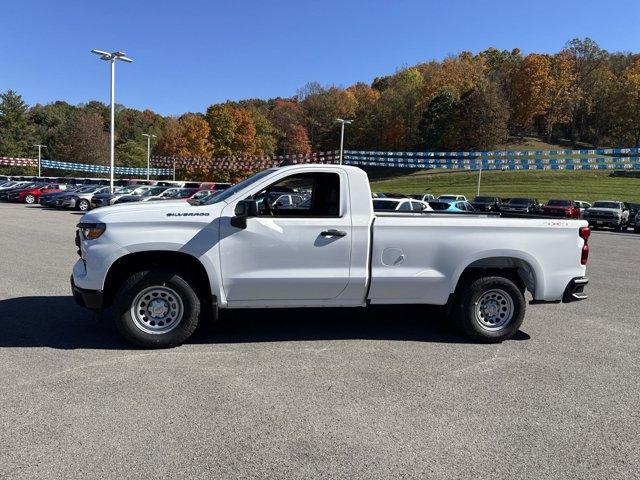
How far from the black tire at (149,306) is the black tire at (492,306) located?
2.92 m

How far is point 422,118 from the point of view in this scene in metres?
85.9

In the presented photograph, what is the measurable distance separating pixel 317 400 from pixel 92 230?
2.81 m

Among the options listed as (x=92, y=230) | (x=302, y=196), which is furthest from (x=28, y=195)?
(x=302, y=196)

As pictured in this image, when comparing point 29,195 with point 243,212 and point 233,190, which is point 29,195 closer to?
point 233,190

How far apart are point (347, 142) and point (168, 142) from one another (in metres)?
34.2

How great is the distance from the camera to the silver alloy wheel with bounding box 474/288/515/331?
5.85 m

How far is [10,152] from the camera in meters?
87.6

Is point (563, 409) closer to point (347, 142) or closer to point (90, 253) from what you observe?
point (90, 253)

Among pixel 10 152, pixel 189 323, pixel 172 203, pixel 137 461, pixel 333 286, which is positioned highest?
pixel 10 152

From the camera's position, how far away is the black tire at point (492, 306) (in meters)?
5.75

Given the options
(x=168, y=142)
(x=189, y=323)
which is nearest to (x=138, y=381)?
(x=189, y=323)

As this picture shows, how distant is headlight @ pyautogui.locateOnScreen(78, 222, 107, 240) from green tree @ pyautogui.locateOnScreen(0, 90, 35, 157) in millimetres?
97858

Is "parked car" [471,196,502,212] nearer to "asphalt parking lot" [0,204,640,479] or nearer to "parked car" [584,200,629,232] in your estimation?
"parked car" [584,200,629,232]

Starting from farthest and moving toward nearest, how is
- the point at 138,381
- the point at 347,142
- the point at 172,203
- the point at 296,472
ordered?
the point at 347,142 < the point at 172,203 < the point at 138,381 < the point at 296,472
